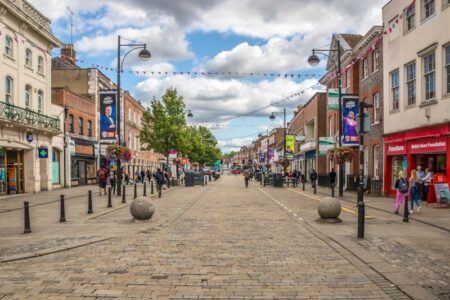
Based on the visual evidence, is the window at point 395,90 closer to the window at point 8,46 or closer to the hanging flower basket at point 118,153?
the hanging flower basket at point 118,153

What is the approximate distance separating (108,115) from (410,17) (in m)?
16.8

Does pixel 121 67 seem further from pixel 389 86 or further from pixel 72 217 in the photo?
pixel 389 86

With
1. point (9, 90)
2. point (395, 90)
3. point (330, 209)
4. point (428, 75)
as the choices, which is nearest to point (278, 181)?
point (395, 90)

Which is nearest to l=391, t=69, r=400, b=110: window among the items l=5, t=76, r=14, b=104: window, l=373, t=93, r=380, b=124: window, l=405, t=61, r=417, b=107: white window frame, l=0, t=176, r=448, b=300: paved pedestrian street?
→ l=405, t=61, r=417, b=107: white window frame

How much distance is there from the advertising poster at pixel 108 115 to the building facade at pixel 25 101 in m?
5.51

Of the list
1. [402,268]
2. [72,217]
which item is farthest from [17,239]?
[402,268]

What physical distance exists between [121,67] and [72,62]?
26340mm

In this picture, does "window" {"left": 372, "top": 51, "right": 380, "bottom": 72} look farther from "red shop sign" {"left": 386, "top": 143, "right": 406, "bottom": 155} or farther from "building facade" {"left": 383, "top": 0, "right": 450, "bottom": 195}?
"red shop sign" {"left": 386, "top": 143, "right": 406, "bottom": 155}

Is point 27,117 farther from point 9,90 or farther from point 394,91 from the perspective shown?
point 394,91

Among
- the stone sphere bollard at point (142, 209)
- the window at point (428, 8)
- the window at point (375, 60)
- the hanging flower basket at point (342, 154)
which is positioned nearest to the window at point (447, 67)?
the window at point (428, 8)

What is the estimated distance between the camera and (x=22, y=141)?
2984cm

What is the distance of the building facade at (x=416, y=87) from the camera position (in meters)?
20.6

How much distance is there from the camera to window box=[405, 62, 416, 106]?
2381 cm

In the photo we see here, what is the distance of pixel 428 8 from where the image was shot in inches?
882
